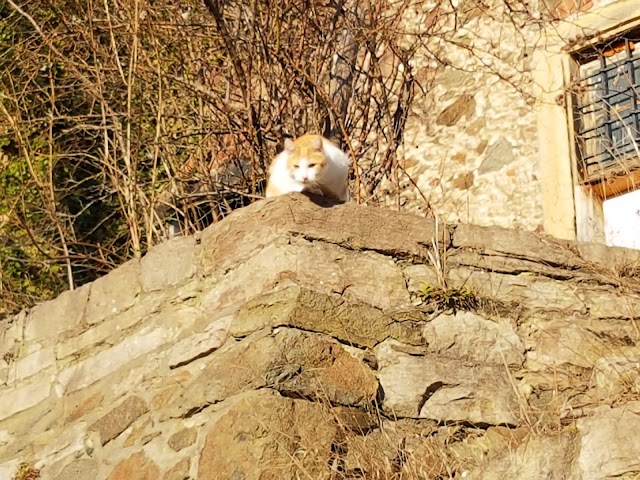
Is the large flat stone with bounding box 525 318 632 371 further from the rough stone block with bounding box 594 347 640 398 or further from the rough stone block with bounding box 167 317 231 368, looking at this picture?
the rough stone block with bounding box 167 317 231 368

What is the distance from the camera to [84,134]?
755 cm

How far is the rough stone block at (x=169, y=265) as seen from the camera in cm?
532

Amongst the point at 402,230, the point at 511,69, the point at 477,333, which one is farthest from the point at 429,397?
the point at 511,69

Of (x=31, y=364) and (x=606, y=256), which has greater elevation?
(x=606, y=256)

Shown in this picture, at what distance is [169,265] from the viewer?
5.40 meters

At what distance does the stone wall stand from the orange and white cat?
0.34 meters

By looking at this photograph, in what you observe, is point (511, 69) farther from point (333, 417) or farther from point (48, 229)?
point (333, 417)

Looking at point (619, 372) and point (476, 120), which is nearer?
point (619, 372)

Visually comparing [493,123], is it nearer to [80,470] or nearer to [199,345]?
[199,345]

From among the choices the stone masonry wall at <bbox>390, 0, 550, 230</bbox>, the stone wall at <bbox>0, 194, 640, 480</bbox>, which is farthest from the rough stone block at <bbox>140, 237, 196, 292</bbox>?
the stone masonry wall at <bbox>390, 0, 550, 230</bbox>

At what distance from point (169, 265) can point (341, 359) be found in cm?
107

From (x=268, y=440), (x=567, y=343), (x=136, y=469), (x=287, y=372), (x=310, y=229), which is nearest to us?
(x=268, y=440)

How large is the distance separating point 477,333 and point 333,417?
895 millimetres

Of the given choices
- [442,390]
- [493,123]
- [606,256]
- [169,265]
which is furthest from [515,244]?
[493,123]
